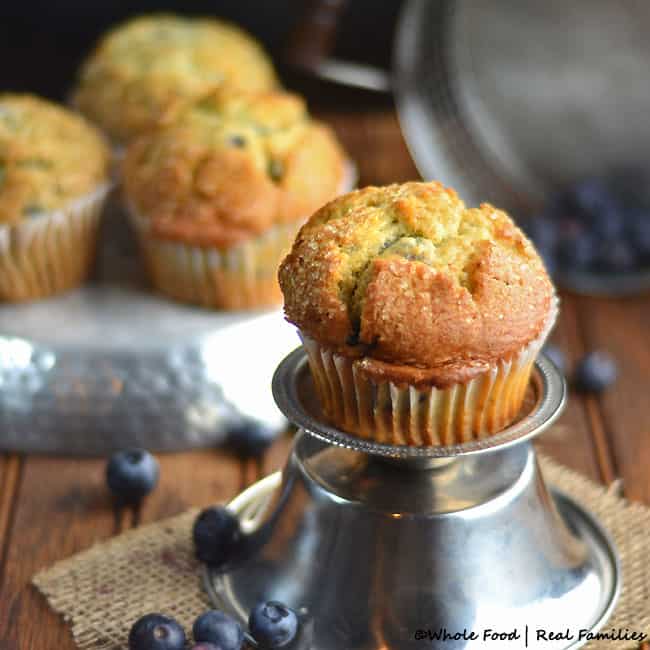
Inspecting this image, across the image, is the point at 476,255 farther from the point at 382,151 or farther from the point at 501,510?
the point at 382,151

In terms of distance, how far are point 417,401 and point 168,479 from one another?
84 centimetres

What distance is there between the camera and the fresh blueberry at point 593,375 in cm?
259

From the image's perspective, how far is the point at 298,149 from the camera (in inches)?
98.6

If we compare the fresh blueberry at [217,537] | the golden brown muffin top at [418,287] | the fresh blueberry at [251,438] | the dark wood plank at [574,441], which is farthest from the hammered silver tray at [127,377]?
the golden brown muffin top at [418,287]

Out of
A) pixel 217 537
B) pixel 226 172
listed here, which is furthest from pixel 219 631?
pixel 226 172

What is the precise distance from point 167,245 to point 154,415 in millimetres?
376

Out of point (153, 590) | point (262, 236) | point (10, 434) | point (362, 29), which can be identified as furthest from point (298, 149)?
point (362, 29)

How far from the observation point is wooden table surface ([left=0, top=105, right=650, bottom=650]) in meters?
1.95

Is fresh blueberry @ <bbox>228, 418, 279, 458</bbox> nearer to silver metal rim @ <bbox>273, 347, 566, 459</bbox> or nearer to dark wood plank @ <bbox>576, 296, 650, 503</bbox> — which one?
silver metal rim @ <bbox>273, 347, 566, 459</bbox>

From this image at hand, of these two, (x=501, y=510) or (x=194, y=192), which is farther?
(x=194, y=192)

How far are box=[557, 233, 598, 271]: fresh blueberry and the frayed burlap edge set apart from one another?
3.51 feet

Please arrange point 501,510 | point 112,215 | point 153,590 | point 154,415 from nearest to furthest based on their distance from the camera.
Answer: point 501,510
point 153,590
point 154,415
point 112,215

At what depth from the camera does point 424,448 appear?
161cm

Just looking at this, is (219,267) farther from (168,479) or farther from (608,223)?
(608,223)
